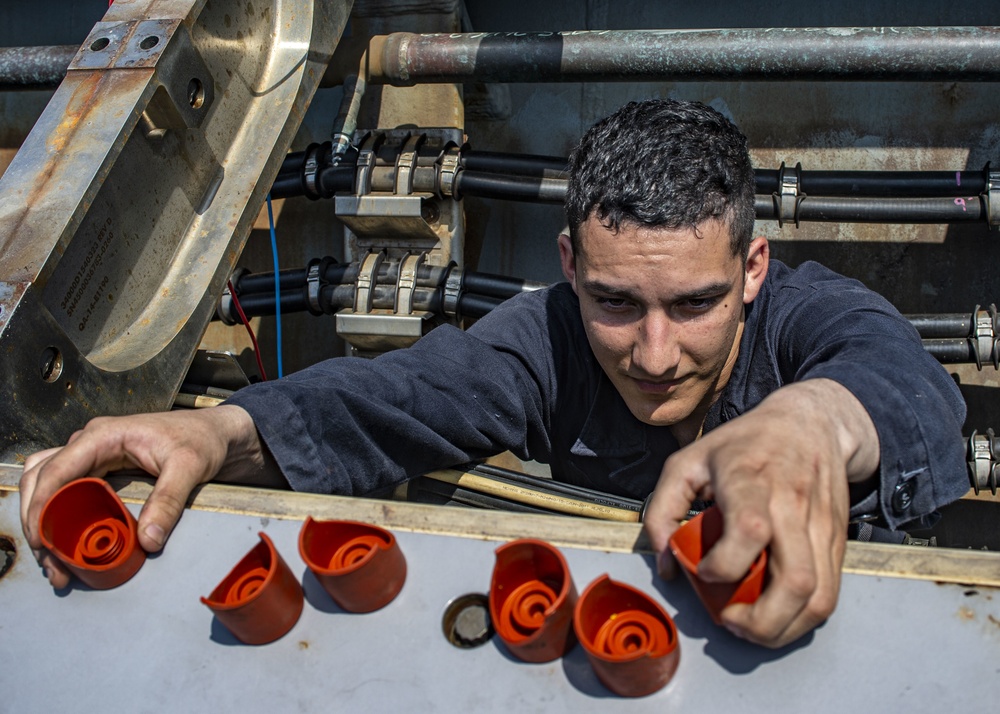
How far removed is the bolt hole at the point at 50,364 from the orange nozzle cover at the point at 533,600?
2.76ft

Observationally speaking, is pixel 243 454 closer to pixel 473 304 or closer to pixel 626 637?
pixel 626 637

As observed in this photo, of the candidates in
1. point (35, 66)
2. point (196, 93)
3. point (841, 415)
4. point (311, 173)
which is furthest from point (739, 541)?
point (35, 66)

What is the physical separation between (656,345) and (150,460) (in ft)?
2.58

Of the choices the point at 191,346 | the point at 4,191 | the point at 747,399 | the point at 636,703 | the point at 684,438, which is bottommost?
the point at 684,438

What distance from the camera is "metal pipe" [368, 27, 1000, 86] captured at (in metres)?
1.83

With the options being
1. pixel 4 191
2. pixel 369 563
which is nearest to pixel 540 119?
pixel 4 191

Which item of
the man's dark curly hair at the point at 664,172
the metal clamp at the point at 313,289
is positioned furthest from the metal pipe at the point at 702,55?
the metal clamp at the point at 313,289

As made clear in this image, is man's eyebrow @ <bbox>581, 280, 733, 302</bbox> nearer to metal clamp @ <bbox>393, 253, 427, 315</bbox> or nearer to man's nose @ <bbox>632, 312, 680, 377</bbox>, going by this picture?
man's nose @ <bbox>632, 312, 680, 377</bbox>

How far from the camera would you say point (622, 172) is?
1.36m

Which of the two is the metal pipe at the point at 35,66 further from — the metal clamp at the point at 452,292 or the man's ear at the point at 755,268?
the man's ear at the point at 755,268

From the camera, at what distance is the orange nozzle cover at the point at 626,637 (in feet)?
2.52

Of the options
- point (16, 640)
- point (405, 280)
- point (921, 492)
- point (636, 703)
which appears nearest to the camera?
point (636, 703)

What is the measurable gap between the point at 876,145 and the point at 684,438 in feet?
4.57

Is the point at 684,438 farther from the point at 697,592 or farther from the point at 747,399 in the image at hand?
the point at 697,592
